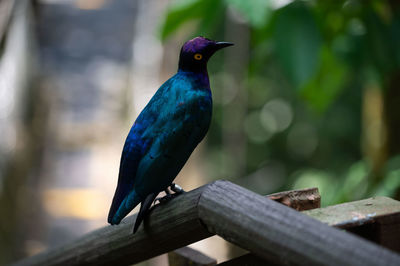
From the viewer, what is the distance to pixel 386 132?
2438 millimetres

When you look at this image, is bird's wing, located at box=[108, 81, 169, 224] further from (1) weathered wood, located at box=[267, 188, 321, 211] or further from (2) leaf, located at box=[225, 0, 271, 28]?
(2) leaf, located at box=[225, 0, 271, 28]

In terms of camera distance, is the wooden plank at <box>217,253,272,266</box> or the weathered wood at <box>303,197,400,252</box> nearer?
the weathered wood at <box>303,197,400,252</box>

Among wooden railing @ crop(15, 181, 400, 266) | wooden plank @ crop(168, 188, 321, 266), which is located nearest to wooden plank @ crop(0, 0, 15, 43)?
wooden railing @ crop(15, 181, 400, 266)

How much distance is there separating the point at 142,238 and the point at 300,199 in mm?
416

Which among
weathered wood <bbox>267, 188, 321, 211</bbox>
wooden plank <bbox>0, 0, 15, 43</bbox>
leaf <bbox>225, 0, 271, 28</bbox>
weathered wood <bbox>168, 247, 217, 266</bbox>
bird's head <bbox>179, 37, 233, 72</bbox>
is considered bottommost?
weathered wood <bbox>168, 247, 217, 266</bbox>

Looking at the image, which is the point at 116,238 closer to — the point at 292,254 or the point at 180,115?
the point at 180,115

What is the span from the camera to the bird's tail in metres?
1.35

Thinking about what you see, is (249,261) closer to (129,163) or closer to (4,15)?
(129,163)

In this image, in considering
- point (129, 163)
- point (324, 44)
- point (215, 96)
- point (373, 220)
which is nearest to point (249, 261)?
point (373, 220)

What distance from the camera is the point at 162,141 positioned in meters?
1.38

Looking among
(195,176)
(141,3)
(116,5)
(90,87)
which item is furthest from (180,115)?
(116,5)

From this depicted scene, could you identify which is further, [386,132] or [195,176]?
[195,176]

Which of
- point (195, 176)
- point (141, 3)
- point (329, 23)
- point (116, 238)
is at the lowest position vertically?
point (195, 176)

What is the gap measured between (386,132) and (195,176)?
2302 mm
